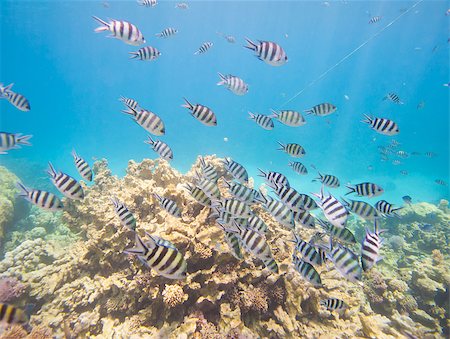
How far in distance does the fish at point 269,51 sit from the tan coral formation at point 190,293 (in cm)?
307

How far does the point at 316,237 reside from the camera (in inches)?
229

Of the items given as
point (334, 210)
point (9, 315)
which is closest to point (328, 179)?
point (334, 210)

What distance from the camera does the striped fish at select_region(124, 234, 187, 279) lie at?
2.10m

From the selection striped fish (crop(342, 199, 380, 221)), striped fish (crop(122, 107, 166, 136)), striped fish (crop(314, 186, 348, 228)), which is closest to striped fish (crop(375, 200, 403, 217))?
striped fish (crop(342, 199, 380, 221))

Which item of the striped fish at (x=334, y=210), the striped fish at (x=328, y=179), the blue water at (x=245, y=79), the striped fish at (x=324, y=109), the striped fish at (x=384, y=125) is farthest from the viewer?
the blue water at (x=245, y=79)

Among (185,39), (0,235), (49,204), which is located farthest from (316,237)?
(185,39)

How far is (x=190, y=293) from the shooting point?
3.90 m

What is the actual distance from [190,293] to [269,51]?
4.25 metres

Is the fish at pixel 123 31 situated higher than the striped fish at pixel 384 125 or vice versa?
the striped fish at pixel 384 125

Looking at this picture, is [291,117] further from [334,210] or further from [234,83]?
[334,210]

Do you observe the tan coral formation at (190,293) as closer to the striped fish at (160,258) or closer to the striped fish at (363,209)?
the striped fish at (363,209)

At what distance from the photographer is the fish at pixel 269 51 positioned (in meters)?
4.32

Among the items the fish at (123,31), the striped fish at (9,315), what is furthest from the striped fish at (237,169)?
the striped fish at (9,315)

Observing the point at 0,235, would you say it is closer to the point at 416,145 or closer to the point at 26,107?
the point at 26,107
